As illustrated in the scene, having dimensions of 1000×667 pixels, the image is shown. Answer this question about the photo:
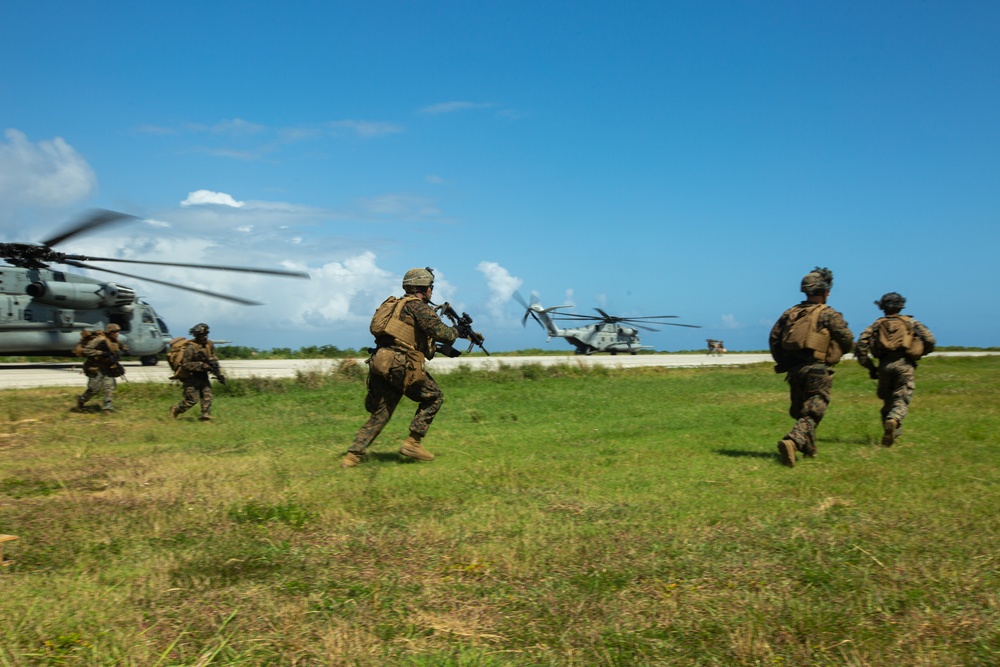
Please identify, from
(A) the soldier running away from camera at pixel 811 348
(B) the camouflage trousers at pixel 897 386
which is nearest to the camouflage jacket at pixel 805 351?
(A) the soldier running away from camera at pixel 811 348

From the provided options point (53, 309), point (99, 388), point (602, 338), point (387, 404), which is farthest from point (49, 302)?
point (602, 338)

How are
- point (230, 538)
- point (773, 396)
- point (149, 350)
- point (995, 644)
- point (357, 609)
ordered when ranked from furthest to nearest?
point (149, 350) → point (773, 396) → point (230, 538) → point (357, 609) → point (995, 644)

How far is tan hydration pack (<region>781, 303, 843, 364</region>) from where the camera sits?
894 centimetres

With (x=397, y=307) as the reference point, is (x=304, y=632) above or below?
below

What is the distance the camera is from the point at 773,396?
17844 mm

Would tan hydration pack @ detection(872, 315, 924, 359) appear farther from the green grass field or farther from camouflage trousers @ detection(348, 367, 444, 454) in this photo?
camouflage trousers @ detection(348, 367, 444, 454)

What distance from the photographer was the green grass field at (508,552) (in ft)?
12.5

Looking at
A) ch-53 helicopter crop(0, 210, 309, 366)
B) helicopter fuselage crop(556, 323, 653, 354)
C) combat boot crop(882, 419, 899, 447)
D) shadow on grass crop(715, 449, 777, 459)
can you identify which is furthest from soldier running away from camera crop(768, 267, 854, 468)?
helicopter fuselage crop(556, 323, 653, 354)

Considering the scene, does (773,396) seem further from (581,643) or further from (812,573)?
(581,643)

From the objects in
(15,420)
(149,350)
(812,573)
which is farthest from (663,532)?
(149,350)

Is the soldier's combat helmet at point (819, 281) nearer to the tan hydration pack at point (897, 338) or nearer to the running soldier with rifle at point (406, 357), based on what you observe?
the tan hydration pack at point (897, 338)

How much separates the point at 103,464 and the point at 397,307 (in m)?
3.67

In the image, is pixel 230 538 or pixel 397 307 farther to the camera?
pixel 397 307

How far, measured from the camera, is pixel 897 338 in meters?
10.4
